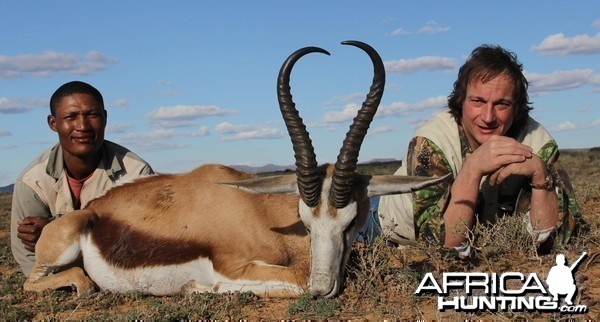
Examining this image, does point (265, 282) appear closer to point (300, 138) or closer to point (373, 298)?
point (373, 298)

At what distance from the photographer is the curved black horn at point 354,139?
19.4 ft

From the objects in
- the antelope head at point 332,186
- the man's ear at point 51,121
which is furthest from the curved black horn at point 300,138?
the man's ear at point 51,121

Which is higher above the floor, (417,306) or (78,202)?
(78,202)

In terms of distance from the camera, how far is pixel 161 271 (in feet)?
22.8

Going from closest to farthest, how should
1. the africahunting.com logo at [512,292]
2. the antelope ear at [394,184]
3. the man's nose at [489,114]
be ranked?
the africahunting.com logo at [512,292]
the antelope ear at [394,184]
the man's nose at [489,114]

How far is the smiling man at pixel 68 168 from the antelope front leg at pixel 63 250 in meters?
0.81

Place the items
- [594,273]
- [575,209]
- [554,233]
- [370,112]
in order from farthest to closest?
[575,209] < [554,233] < [370,112] < [594,273]

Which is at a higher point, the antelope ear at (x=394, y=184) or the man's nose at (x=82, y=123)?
the man's nose at (x=82, y=123)

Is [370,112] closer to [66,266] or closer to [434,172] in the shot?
[434,172]

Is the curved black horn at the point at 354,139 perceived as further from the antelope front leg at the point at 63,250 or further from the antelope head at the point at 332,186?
the antelope front leg at the point at 63,250

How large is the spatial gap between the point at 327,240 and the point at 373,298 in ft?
2.14

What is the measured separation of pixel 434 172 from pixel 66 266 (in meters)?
4.30

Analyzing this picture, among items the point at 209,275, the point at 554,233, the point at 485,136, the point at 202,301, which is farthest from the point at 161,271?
the point at 554,233

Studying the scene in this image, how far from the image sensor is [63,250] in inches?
286
